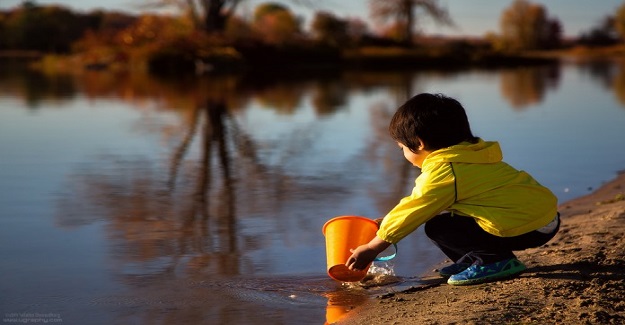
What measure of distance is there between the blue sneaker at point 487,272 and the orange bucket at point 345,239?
34 centimetres

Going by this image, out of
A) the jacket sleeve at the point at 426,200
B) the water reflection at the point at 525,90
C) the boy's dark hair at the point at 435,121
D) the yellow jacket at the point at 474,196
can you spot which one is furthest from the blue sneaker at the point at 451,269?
the water reflection at the point at 525,90

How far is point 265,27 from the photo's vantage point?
26656 millimetres

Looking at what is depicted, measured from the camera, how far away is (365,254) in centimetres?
301

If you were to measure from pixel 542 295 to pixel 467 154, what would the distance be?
520 mm

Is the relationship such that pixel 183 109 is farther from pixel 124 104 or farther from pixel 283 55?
pixel 283 55

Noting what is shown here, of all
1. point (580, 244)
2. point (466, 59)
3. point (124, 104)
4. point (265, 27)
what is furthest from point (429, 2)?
point (580, 244)

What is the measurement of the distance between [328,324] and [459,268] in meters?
0.72

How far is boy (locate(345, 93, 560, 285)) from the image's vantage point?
2.93 m

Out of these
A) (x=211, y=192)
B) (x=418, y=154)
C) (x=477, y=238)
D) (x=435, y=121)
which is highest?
(x=435, y=121)

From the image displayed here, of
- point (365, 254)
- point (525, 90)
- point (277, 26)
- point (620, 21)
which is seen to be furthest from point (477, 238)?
Result: point (620, 21)

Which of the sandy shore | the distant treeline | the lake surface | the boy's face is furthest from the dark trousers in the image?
the distant treeline

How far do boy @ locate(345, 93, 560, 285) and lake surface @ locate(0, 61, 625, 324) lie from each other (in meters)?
0.33

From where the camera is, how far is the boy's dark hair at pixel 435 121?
299 centimetres

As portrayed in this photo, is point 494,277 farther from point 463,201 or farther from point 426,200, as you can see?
point 426,200
